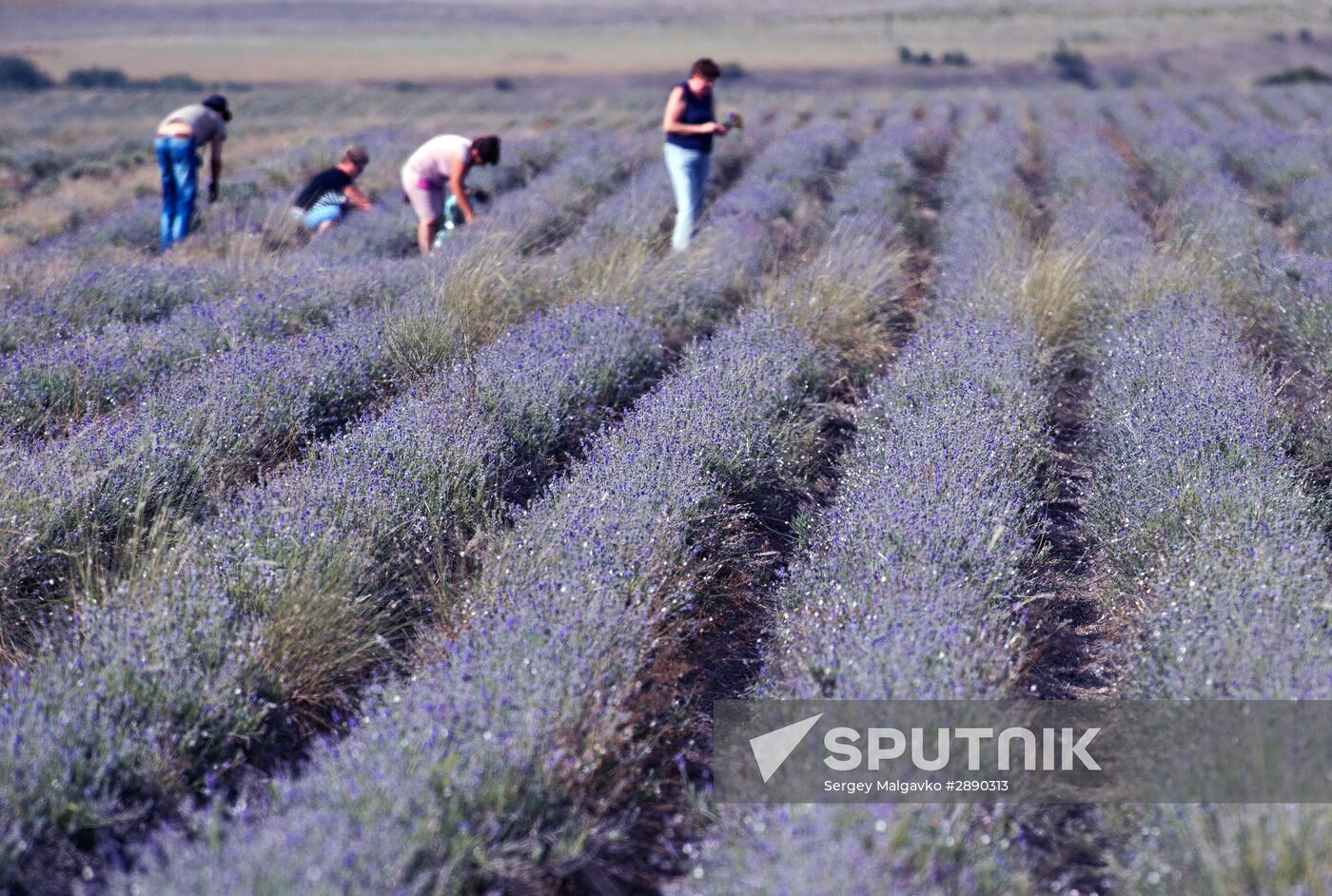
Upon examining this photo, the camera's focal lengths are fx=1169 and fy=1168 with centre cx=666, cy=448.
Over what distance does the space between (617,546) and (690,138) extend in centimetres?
573

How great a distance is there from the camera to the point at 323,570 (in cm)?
356

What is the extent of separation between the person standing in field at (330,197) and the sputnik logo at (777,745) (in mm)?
8315

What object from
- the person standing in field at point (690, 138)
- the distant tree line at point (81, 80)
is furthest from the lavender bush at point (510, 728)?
the distant tree line at point (81, 80)

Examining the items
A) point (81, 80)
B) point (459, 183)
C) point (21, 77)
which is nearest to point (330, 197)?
point (459, 183)

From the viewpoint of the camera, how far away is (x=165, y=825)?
93.7 inches

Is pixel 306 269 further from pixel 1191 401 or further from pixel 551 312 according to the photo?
pixel 1191 401

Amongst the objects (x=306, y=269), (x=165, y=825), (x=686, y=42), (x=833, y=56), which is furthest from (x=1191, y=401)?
(x=686, y=42)

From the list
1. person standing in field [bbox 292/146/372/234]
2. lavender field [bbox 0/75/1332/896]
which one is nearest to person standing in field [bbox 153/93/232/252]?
person standing in field [bbox 292/146/372/234]

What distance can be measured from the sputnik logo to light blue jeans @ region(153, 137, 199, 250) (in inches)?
332

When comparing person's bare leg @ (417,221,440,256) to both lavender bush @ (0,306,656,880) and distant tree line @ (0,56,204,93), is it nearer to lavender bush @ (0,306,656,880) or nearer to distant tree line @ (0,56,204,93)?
lavender bush @ (0,306,656,880)

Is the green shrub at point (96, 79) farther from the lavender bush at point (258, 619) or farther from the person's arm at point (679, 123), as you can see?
the lavender bush at point (258, 619)

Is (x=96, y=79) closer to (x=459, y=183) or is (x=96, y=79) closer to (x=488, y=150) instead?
(x=459, y=183)

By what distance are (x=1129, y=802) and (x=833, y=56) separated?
72.2 meters

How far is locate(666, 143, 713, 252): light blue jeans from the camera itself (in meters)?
8.70
